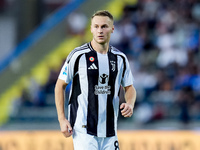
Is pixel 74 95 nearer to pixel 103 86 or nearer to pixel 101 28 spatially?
pixel 103 86

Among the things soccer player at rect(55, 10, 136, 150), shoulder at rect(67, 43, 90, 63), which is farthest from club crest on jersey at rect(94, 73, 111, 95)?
shoulder at rect(67, 43, 90, 63)

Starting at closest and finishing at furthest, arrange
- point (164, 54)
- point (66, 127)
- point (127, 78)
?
point (66, 127) < point (127, 78) < point (164, 54)

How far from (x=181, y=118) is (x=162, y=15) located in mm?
2754

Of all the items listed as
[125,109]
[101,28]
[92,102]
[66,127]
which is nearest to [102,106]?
[92,102]

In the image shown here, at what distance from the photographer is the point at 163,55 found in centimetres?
1125

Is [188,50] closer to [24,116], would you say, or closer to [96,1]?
[96,1]

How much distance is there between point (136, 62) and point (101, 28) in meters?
7.47

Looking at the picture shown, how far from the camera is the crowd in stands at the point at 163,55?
1059cm

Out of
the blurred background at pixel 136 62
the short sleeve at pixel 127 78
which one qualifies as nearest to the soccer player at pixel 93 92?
the short sleeve at pixel 127 78

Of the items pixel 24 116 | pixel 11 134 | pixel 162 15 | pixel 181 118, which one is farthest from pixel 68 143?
pixel 162 15

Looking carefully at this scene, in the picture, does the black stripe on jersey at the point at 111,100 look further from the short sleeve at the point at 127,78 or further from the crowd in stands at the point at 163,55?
the crowd in stands at the point at 163,55

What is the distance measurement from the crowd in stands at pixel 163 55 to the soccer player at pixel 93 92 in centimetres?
633

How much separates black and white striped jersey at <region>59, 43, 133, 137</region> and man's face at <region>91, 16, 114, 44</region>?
0.51 ft

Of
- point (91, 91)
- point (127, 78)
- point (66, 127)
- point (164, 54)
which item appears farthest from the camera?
point (164, 54)
